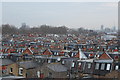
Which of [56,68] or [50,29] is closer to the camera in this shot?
[56,68]

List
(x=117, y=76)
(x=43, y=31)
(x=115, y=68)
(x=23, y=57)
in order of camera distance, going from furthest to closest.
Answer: (x=43, y=31)
(x=23, y=57)
(x=115, y=68)
(x=117, y=76)

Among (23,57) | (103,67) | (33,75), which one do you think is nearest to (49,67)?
(33,75)

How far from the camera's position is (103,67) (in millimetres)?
14641

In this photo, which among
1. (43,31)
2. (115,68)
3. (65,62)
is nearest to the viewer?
(115,68)

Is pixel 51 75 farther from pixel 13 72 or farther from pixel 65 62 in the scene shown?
pixel 13 72

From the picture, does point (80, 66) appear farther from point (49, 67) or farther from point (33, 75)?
point (33, 75)

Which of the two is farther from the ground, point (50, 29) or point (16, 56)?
point (50, 29)

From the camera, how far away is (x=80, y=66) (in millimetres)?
15812

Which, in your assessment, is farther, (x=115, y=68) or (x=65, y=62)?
(x=65, y=62)

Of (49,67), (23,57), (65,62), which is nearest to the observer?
(49,67)

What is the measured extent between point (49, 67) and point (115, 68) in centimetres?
426

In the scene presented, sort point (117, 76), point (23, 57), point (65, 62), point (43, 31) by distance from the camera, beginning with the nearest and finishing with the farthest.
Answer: point (117, 76)
point (65, 62)
point (23, 57)
point (43, 31)

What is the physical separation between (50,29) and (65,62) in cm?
7372

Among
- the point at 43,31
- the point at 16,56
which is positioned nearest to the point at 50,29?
the point at 43,31
